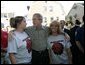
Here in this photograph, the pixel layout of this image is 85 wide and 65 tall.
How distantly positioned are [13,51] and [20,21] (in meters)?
0.51

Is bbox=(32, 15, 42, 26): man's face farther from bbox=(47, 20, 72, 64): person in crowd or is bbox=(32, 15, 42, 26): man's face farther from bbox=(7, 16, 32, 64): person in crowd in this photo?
bbox=(7, 16, 32, 64): person in crowd

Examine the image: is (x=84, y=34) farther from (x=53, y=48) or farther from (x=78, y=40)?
(x=53, y=48)

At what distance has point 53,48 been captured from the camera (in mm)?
5293

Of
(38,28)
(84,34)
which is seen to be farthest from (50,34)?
(84,34)

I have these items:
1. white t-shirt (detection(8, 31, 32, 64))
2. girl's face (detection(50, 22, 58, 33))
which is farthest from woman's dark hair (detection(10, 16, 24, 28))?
girl's face (detection(50, 22, 58, 33))

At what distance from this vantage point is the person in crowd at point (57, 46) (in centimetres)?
528

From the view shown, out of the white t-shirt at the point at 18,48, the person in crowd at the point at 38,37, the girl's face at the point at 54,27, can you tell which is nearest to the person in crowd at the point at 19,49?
the white t-shirt at the point at 18,48

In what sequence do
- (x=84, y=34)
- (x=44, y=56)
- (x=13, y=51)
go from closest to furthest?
(x=13, y=51)
(x=84, y=34)
(x=44, y=56)

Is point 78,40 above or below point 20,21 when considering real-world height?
below

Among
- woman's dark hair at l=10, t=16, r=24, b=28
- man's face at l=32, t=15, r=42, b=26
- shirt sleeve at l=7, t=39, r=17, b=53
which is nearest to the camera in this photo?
shirt sleeve at l=7, t=39, r=17, b=53

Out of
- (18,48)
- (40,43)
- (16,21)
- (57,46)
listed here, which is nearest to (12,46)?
(18,48)

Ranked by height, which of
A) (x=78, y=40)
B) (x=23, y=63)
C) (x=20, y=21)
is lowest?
(x=23, y=63)

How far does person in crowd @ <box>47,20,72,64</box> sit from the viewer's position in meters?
5.28

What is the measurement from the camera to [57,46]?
5266mm
